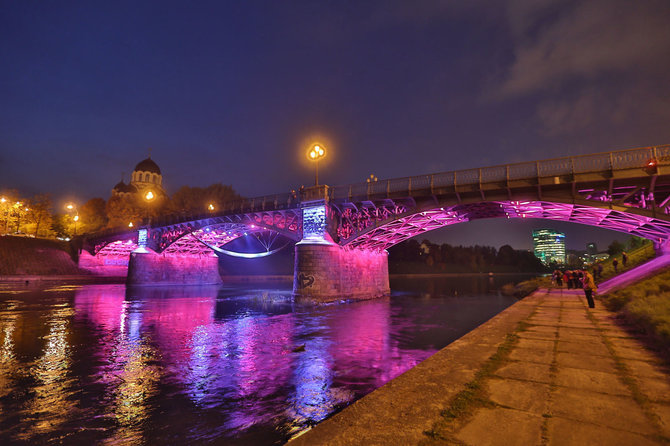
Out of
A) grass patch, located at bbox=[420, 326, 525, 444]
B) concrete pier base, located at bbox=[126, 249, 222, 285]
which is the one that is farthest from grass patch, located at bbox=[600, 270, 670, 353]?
concrete pier base, located at bbox=[126, 249, 222, 285]

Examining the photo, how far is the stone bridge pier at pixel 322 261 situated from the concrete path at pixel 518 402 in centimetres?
2176

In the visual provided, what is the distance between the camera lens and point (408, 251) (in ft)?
387

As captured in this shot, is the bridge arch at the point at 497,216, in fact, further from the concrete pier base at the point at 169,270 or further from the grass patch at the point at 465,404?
the concrete pier base at the point at 169,270

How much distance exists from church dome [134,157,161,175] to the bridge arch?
97.1m

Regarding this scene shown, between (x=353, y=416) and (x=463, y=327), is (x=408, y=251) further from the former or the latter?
(x=353, y=416)

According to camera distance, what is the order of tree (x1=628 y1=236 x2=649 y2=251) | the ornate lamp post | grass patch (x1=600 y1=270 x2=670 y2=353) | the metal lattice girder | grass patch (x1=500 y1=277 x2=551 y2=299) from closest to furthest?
grass patch (x1=600 y1=270 x2=670 y2=353)
grass patch (x1=500 y1=277 x2=551 y2=299)
the metal lattice girder
tree (x1=628 y1=236 x2=649 y2=251)
the ornate lamp post

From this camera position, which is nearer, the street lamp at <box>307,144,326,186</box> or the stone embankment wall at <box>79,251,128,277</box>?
the street lamp at <box>307,144,326,186</box>

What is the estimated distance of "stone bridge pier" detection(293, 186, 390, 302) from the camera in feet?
92.9

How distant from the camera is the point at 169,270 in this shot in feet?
185

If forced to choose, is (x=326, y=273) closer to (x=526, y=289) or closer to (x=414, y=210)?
(x=414, y=210)

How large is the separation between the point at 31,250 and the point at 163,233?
2937 centimetres

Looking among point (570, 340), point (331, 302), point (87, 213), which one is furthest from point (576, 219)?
point (87, 213)

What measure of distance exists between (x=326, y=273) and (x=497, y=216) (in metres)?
17.3

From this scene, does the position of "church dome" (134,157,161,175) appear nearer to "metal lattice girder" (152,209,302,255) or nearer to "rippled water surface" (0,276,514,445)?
"metal lattice girder" (152,209,302,255)
